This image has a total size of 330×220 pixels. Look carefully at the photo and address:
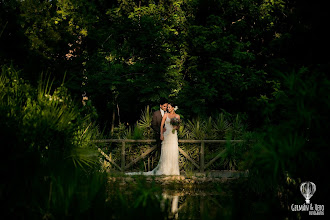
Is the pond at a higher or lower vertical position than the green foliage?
lower

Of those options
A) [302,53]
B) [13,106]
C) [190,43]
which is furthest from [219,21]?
[13,106]

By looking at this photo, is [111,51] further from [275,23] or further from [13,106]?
[13,106]

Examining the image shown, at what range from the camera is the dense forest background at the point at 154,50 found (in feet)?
61.2

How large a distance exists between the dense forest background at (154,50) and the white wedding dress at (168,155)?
450cm

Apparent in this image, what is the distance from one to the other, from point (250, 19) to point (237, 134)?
9565mm

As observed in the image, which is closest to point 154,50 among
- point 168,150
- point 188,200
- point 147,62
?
point 147,62

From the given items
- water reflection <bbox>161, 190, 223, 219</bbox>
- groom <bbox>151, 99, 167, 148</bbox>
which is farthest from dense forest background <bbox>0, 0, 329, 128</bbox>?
water reflection <bbox>161, 190, 223, 219</bbox>

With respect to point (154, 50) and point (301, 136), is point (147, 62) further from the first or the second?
point (301, 136)

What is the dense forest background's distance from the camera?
18656 millimetres

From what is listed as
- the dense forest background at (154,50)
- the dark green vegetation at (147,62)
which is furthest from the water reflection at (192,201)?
the dense forest background at (154,50)

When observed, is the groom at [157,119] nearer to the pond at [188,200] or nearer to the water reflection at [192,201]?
the pond at [188,200]

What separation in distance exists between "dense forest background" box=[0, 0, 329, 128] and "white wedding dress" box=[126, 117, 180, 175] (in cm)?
450

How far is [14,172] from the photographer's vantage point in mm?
5082

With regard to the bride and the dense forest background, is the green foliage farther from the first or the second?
the dense forest background
